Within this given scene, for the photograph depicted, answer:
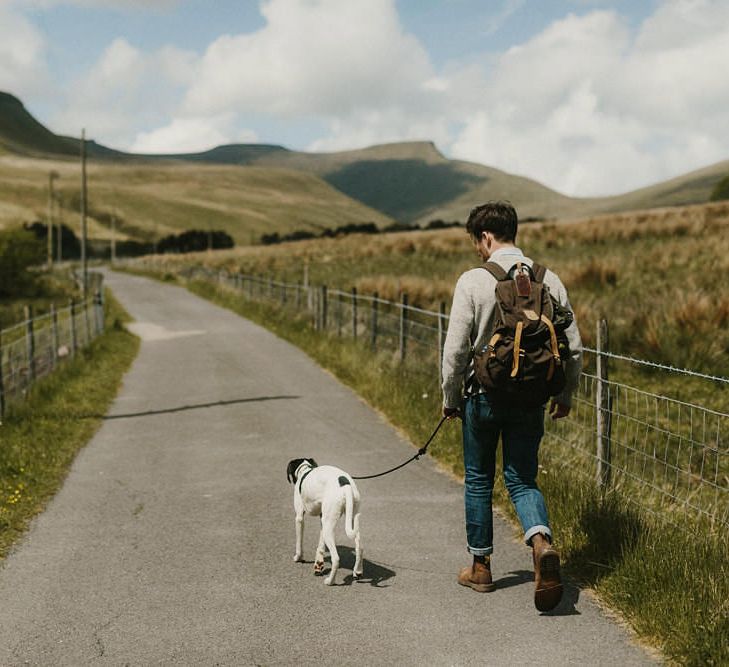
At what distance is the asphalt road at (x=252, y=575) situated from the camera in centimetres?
448

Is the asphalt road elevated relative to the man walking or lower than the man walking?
lower

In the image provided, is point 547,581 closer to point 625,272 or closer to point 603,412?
point 603,412

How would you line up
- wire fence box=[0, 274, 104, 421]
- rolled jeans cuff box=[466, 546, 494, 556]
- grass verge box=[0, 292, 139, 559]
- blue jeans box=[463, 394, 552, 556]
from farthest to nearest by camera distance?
wire fence box=[0, 274, 104, 421]
grass verge box=[0, 292, 139, 559]
rolled jeans cuff box=[466, 546, 494, 556]
blue jeans box=[463, 394, 552, 556]

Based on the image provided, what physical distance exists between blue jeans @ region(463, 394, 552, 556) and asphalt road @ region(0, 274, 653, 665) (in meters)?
0.44

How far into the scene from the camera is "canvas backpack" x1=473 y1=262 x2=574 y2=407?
15.2ft

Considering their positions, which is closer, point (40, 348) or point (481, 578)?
point (481, 578)

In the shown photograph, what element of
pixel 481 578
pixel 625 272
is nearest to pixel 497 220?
pixel 481 578

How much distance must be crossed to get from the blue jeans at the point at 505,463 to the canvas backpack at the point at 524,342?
228 millimetres

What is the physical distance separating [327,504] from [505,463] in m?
1.10

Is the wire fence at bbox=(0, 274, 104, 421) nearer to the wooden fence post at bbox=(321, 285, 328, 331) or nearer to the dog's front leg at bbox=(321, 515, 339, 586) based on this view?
the wooden fence post at bbox=(321, 285, 328, 331)

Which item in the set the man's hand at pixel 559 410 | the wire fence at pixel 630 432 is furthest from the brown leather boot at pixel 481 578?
the wire fence at pixel 630 432

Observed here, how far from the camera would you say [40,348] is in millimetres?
17344

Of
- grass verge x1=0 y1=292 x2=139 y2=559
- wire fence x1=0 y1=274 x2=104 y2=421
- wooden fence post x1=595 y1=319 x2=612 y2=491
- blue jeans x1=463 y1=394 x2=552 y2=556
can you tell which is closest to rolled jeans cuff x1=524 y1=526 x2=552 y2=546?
blue jeans x1=463 y1=394 x2=552 y2=556

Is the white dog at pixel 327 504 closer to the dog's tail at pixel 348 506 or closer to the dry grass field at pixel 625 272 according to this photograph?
the dog's tail at pixel 348 506
